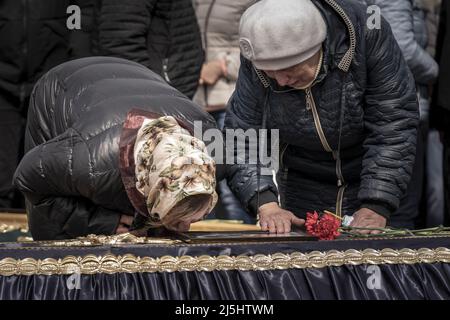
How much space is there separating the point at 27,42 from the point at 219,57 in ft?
2.75

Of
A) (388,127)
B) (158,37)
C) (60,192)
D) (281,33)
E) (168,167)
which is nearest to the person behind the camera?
(168,167)

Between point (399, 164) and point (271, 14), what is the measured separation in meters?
0.66

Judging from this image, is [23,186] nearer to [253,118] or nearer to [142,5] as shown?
[253,118]

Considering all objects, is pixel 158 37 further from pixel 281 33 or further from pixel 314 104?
pixel 281 33

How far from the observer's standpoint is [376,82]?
12.5ft

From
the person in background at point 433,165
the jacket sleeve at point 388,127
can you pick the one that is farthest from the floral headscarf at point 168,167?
the person in background at point 433,165

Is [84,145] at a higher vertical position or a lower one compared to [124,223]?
higher

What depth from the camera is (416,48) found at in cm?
502

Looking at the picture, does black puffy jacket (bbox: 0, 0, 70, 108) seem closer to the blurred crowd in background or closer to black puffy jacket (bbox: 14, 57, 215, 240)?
the blurred crowd in background

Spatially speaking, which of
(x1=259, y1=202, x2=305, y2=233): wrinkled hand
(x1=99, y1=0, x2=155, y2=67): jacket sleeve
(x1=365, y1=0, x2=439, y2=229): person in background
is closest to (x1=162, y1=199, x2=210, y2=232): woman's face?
(x1=259, y1=202, x2=305, y2=233): wrinkled hand

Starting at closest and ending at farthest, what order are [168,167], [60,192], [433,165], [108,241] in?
[168,167]
[108,241]
[60,192]
[433,165]

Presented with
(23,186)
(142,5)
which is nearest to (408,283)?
(23,186)

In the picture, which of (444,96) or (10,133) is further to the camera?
(10,133)

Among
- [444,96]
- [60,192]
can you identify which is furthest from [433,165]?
[60,192]
